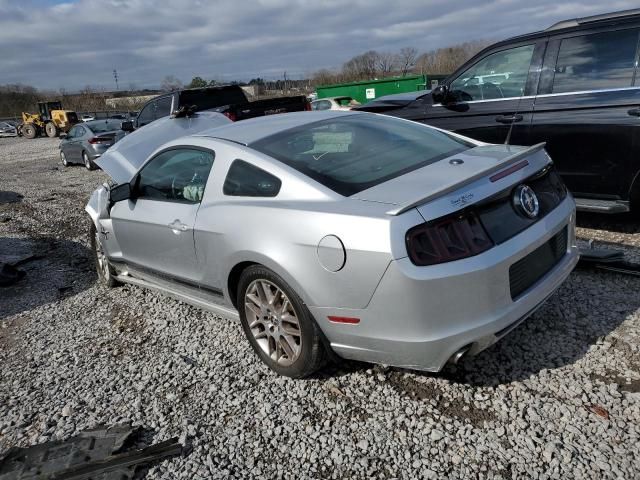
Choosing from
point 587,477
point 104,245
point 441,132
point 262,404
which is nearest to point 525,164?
point 441,132

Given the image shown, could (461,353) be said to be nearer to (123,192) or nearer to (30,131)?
(123,192)

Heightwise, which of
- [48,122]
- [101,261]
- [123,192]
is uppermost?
[48,122]

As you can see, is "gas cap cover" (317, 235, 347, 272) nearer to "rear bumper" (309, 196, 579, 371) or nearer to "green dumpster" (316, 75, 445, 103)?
"rear bumper" (309, 196, 579, 371)

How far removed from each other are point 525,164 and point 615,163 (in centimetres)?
244

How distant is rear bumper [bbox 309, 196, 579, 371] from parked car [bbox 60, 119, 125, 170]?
45.6 feet

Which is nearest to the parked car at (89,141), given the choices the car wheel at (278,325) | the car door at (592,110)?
the car door at (592,110)

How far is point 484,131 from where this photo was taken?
5.75 m

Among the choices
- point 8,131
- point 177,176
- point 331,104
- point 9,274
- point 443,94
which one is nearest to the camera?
point 177,176

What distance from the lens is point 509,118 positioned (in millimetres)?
5504

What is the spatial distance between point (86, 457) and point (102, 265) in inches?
119

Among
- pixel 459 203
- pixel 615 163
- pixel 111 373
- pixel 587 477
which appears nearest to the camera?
pixel 587 477

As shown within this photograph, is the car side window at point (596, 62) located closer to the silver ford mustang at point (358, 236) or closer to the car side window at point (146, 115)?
the silver ford mustang at point (358, 236)

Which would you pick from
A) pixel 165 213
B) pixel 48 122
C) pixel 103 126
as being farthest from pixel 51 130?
pixel 165 213

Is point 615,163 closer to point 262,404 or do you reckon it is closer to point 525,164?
point 525,164
